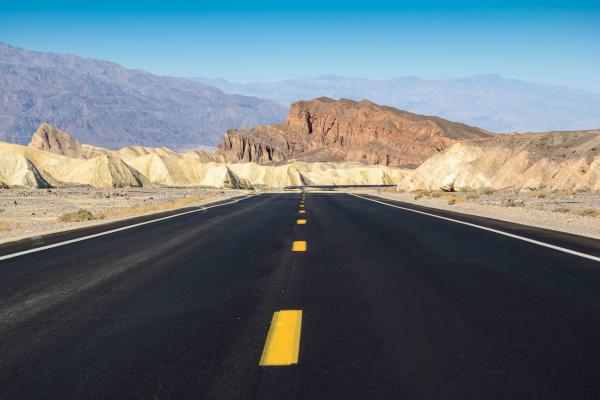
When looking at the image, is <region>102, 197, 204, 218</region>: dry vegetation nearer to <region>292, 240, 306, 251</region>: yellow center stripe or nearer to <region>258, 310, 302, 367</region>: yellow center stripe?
<region>292, 240, 306, 251</region>: yellow center stripe

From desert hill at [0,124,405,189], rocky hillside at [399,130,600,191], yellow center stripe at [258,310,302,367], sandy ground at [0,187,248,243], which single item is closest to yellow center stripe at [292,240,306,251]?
yellow center stripe at [258,310,302,367]

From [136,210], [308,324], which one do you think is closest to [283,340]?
[308,324]

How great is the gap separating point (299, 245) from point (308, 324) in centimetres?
595

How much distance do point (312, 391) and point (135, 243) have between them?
887 cm

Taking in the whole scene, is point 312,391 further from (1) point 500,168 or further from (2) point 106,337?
(1) point 500,168

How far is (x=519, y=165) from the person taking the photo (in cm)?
5591

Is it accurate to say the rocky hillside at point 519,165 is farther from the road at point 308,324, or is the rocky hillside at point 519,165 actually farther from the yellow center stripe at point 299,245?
the road at point 308,324

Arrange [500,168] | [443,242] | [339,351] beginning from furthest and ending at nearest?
[500,168], [443,242], [339,351]

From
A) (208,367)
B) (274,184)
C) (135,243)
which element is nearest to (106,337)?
(208,367)

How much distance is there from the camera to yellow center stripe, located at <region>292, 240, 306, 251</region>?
10.4m

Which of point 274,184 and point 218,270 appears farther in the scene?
point 274,184

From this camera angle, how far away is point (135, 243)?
11.7 metres

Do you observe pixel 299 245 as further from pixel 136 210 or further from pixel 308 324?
pixel 136 210

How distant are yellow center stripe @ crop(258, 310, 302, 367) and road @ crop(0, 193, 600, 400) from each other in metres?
0.06
